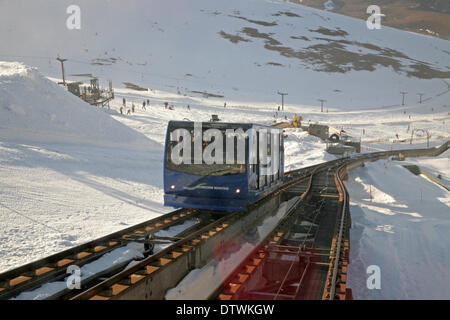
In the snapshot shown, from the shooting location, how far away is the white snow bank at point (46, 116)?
68.9 ft

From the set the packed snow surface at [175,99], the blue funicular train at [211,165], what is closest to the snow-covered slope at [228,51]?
the packed snow surface at [175,99]

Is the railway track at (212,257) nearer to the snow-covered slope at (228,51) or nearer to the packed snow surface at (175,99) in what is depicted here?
the packed snow surface at (175,99)

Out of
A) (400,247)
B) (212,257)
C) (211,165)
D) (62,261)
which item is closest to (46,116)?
(211,165)

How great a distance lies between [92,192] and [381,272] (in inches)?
436

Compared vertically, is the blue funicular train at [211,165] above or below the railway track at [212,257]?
above

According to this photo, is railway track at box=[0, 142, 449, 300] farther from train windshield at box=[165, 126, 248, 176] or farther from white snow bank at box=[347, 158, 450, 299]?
train windshield at box=[165, 126, 248, 176]

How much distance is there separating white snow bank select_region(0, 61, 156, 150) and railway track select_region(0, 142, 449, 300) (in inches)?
502

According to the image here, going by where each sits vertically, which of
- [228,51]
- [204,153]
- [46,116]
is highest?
[228,51]

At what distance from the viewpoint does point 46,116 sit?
22.5m

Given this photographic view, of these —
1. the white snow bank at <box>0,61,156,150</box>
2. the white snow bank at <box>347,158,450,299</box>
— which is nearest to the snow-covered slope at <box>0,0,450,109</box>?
the white snow bank at <box>0,61,156,150</box>

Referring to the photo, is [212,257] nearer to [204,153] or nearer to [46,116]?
[204,153]

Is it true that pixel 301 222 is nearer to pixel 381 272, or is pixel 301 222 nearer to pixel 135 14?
pixel 381 272

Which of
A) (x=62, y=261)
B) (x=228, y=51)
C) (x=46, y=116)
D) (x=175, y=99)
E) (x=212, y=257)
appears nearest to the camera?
(x=62, y=261)

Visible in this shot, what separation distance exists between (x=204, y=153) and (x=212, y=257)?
10.8 ft
